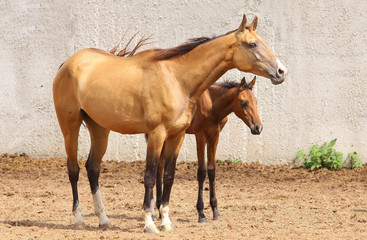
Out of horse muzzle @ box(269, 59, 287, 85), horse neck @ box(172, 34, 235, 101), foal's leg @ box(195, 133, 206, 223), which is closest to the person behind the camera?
horse muzzle @ box(269, 59, 287, 85)

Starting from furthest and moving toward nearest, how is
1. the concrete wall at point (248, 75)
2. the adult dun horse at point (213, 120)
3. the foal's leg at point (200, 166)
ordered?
the concrete wall at point (248, 75) → the adult dun horse at point (213, 120) → the foal's leg at point (200, 166)

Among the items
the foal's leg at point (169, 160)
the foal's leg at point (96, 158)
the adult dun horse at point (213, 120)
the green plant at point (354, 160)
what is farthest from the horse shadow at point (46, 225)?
the green plant at point (354, 160)

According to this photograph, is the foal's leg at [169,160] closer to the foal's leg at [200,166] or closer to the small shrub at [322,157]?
the foal's leg at [200,166]

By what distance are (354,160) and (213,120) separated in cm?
396

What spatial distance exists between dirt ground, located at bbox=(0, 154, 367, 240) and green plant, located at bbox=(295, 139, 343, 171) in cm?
19

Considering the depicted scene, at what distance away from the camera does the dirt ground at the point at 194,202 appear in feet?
18.2

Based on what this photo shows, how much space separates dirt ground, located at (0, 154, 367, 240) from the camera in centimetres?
555

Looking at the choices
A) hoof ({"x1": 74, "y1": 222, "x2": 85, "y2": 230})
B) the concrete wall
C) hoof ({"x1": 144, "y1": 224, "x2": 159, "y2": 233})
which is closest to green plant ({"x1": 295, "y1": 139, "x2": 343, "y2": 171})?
the concrete wall

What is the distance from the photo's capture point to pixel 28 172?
9625mm

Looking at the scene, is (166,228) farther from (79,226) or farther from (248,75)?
(248,75)

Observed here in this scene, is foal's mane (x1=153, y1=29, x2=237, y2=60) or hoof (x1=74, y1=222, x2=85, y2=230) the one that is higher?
foal's mane (x1=153, y1=29, x2=237, y2=60)

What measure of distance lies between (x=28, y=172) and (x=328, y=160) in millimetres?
5040

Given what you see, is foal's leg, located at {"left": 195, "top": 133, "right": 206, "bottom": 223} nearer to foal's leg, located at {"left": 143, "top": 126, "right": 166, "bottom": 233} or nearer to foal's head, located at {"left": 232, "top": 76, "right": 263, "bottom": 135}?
foal's head, located at {"left": 232, "top": 76, "right": 263, "bottom": 135}

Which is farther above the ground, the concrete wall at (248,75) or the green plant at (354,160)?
the concrete wall at (248,75)
